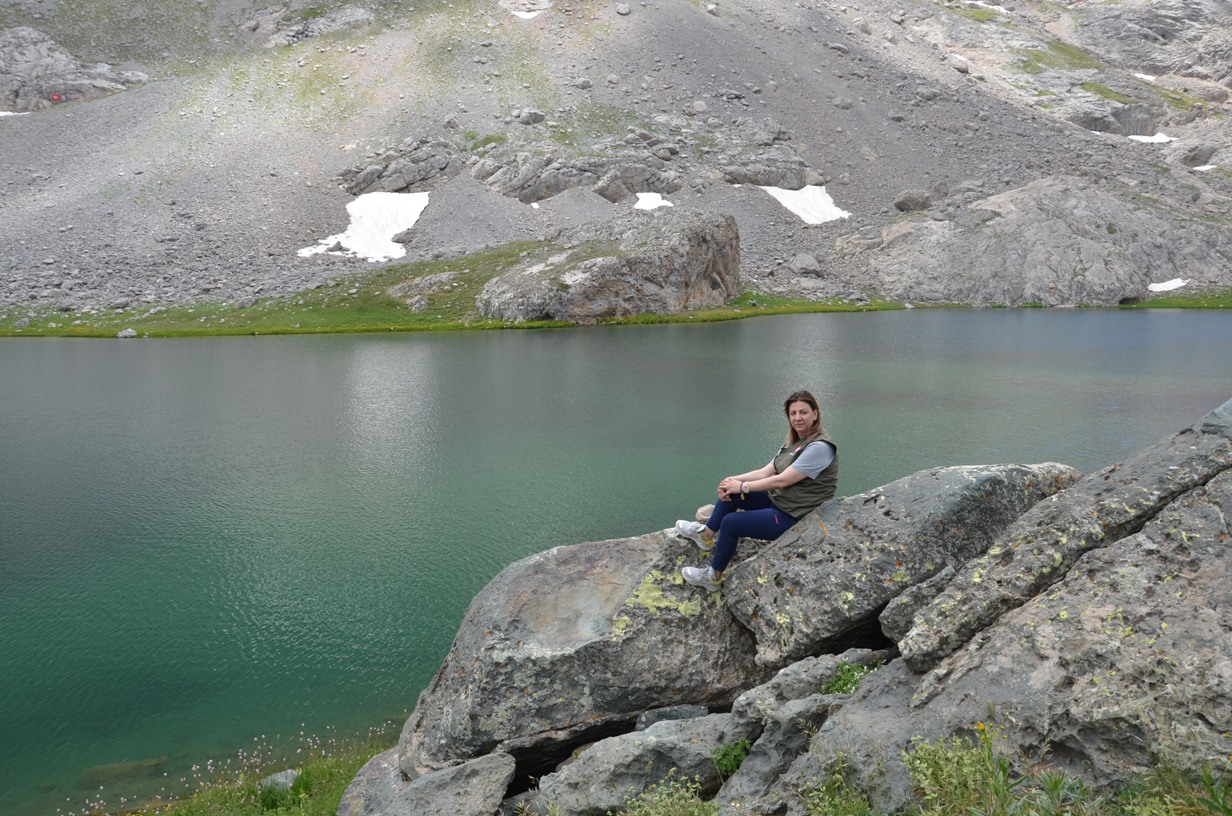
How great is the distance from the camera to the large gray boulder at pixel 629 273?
71500mm

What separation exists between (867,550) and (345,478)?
746 inches

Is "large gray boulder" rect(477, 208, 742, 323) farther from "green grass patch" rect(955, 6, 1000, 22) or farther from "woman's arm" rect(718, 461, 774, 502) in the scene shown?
"green grass patch" rect(955, 6, 1000, 22)

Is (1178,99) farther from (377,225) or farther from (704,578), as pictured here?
(704,578)

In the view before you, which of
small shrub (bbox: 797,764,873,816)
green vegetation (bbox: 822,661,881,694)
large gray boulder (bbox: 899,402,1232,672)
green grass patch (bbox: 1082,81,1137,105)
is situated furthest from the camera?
green grass patch (bbox: 1082,81,1137,105)

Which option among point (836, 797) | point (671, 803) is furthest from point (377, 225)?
point (836, 797)

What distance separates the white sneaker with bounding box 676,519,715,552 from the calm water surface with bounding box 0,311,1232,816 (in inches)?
232

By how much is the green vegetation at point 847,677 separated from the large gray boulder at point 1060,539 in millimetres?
689

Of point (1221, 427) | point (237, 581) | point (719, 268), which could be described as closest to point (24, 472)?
point (237, 581)

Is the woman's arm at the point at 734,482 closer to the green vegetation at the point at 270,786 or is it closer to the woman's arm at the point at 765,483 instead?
the woman's arm at the point at 765,483

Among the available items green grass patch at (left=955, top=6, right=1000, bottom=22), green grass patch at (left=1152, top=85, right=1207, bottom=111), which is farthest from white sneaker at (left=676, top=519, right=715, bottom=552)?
green grass patch at (left=955, top=6, right=1000, bottom=22)

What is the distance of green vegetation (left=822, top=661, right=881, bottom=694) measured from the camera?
275 inches

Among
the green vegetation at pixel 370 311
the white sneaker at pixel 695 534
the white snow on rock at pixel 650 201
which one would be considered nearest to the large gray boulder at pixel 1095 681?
the white sneaker at pixel 695 534

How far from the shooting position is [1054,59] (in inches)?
6265

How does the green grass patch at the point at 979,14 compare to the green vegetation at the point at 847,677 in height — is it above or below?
above
